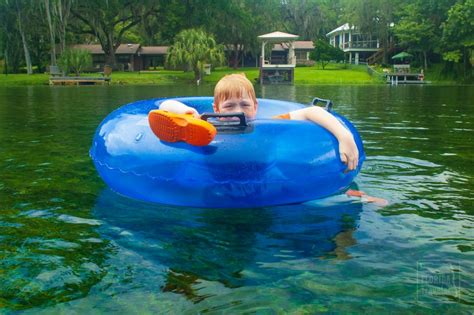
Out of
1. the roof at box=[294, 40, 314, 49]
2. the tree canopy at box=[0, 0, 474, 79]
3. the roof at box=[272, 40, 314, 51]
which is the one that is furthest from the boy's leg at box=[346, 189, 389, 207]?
the roof at box=[294, 40, 314, 49]

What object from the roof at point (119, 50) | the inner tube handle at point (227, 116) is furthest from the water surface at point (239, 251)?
the roof at point (119, 50)

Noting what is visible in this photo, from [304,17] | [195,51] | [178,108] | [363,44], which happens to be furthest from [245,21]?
[178,108]

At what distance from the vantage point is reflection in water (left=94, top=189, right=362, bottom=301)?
2.94 metres

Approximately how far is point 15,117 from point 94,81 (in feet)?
84.6

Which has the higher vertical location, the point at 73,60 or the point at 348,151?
the point at 73,60

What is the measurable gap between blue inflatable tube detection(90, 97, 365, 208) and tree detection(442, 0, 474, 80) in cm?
3939

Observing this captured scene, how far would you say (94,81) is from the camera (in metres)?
37.3

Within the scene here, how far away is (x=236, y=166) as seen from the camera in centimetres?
374

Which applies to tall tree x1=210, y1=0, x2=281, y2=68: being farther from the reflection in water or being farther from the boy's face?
the reflection in water

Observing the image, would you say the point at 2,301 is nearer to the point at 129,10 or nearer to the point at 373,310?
the point at 373,310

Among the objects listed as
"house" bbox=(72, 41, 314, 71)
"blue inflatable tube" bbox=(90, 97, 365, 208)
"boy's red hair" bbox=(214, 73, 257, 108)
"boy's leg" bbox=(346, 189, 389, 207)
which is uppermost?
"house" bbox=(72, 41, 314, 71)

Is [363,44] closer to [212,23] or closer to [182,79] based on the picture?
[212,23]

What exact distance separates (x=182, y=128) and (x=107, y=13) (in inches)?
1775

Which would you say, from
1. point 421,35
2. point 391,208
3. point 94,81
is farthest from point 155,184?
point 421,35
